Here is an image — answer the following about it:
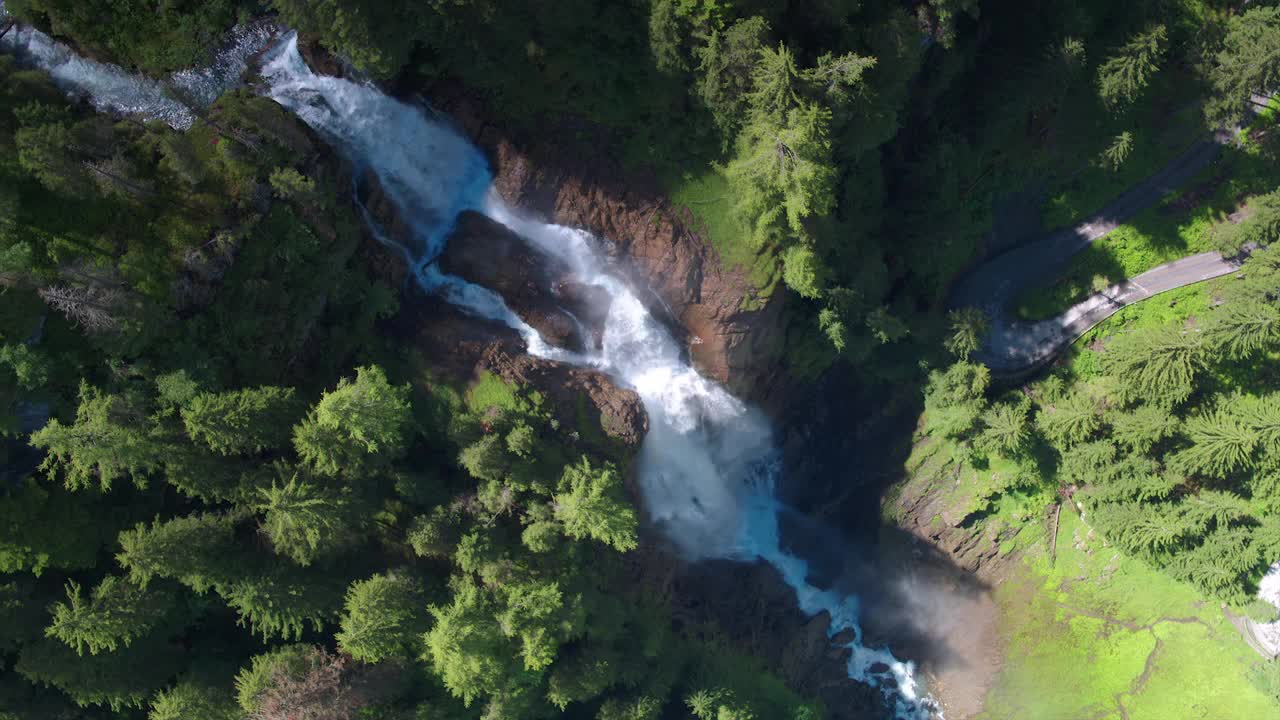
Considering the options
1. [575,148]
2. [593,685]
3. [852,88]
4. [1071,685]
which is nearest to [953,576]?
[1071,685]

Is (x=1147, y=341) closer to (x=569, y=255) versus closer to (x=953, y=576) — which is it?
(x=953, y=576)

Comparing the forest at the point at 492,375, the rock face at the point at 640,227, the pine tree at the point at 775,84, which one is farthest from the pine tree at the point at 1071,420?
the pine tree at the point at 775,84

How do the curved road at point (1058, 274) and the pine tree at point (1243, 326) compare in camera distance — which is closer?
the pine tree at point (1243, 326)

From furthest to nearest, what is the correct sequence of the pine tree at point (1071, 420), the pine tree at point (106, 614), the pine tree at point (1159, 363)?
the pine tree at point (1071, 420) < the pine tree at point (1159, 363) < the pine tree at point (106, 614)

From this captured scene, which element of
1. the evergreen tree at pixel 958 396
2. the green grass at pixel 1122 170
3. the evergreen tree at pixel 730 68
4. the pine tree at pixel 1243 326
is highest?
the green grass at pixel 1122 170

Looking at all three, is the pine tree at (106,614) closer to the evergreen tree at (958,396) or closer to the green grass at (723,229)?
the green grass at (723,229)

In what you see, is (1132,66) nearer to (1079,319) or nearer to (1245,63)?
(1245,63)

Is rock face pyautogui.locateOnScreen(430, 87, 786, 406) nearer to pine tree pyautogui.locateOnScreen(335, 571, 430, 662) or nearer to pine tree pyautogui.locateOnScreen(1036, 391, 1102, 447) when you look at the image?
pine tree pyautogui.locateOnScreen(1036, 391, 1102, 447)
